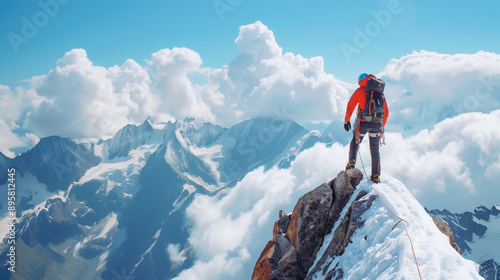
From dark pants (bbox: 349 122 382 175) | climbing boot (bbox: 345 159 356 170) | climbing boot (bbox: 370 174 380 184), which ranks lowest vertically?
climbing boot (bbox: 370 174 380 184)

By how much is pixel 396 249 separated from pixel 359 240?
227cm

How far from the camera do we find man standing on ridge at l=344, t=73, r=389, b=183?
52.4ft

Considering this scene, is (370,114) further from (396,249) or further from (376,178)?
(396,249)

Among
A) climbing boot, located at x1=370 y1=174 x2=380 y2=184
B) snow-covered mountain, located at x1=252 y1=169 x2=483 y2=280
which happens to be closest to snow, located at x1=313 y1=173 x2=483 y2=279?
snow-covered mountain, located at x1=252 y1=169 x2=483 y2=280

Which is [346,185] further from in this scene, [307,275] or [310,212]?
[307,275]

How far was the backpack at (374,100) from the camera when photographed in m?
Result: 15.8

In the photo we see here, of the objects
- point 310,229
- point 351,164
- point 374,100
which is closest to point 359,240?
point 310,229

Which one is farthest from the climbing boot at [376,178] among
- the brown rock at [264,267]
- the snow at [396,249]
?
the brown rock at [264,267]

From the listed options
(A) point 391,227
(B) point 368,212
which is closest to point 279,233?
(B) point 368,212

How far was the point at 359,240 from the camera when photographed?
13031mm

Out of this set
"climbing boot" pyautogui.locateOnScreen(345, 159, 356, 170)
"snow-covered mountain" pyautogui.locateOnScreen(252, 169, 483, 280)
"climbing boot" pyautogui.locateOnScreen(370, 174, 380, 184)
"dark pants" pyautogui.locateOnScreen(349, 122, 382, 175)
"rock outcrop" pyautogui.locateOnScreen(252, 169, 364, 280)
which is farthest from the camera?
"climbing boot" pyautogui.locateOnScreen(345, 159, 356, 170)

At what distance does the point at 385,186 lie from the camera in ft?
52.2

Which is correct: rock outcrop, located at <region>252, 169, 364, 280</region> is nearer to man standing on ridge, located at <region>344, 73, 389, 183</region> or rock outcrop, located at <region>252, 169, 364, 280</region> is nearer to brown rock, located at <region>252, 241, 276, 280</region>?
brown rock, located at <region>252, 241, 276, 280</region>

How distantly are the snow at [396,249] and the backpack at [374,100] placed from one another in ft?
14.6
